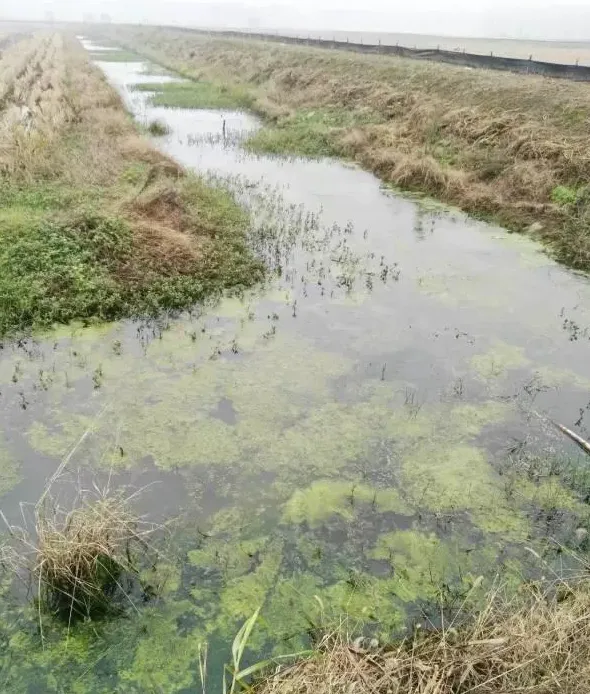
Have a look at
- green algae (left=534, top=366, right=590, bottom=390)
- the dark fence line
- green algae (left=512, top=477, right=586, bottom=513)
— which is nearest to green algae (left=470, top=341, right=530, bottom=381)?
green algae (left=534, top=366, right=590, bottom=390)

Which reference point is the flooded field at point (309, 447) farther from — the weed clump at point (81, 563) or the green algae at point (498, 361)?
the weed clump at point (81, 563)

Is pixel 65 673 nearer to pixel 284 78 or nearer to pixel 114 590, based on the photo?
pixel 114 590

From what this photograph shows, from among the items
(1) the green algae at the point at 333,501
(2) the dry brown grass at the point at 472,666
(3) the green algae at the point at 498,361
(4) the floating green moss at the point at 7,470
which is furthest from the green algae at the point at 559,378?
(4) the floating green moss at the point at 7,470

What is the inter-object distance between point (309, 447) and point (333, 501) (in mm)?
807

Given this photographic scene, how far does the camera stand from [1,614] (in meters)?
4.12

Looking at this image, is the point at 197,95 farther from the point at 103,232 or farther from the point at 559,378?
the point at 559,378

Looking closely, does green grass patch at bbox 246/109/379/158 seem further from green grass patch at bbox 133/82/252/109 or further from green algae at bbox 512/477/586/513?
green algae at bbox 512/477/586/513

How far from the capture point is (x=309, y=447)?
5.99 metres

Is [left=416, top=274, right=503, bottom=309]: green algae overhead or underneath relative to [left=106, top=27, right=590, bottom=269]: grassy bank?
underneath

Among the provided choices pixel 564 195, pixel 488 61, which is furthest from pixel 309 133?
pixel 488 61

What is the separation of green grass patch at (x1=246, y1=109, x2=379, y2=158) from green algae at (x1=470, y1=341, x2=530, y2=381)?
1209 centimetres

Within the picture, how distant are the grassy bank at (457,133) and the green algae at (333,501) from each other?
7674 mm

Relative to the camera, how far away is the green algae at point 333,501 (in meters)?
5.15

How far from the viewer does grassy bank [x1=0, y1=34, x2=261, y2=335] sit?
325 inches
